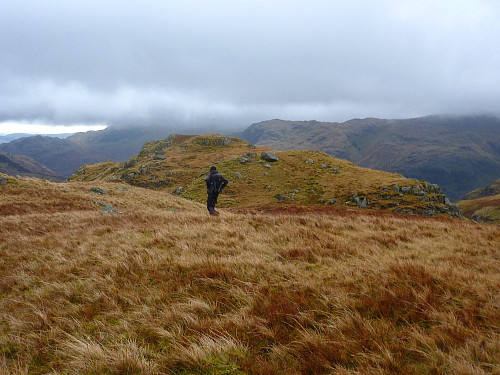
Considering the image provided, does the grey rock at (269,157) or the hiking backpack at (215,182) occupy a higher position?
the grey rock at (269,157)

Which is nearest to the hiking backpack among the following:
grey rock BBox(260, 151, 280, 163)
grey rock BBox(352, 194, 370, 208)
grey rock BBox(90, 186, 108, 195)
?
grey rock BBox(90, 186, 108, 195)

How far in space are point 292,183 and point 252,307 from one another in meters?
53.9

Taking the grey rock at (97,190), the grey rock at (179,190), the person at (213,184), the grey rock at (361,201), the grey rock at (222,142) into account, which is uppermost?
the grey rock at (222,142)

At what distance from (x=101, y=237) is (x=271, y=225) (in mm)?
6164

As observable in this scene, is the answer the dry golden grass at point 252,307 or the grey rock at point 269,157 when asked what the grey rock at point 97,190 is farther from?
the grey rock at point 269,157

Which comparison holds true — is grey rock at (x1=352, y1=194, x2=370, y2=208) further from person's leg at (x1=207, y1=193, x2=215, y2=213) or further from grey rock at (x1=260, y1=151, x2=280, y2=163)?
person's leg at (x1=207, y1=193, x2=215, y2=213)

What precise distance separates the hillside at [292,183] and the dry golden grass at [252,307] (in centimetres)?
3800

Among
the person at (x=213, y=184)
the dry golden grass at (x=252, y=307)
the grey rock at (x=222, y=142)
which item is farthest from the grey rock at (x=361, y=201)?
the grey rock at (x=222, y=142)

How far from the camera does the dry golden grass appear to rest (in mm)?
2701

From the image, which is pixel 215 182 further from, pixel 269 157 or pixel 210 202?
pixel 269 157

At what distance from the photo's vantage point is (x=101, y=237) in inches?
333

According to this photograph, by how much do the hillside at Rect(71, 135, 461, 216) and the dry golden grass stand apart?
125 feet

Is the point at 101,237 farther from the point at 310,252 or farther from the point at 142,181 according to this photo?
the point at 142,181

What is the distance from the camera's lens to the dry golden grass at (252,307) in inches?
106
